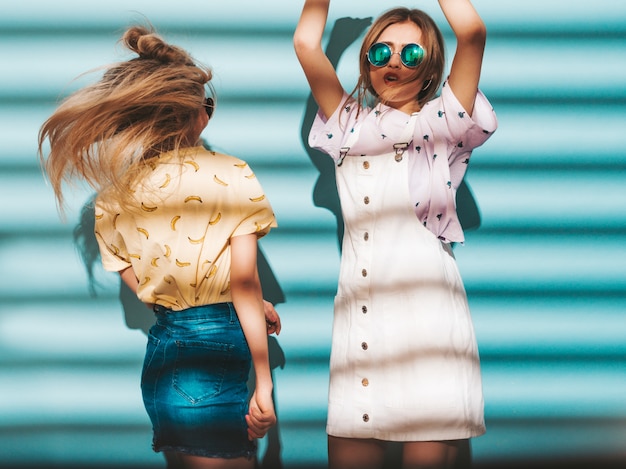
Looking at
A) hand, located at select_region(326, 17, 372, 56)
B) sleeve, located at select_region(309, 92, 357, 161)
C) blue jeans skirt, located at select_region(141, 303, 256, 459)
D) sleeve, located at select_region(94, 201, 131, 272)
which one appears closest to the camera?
blue jeans skirt, located at select_region(141, 303, 256, 459)

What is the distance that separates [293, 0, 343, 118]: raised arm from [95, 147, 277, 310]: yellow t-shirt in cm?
36

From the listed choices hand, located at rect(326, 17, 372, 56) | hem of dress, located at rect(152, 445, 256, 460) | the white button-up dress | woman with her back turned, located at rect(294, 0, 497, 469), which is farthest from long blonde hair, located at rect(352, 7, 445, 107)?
hem of dress, located at rect(152, 445, 256, 460)

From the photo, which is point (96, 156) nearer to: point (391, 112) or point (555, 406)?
point (391, 112)

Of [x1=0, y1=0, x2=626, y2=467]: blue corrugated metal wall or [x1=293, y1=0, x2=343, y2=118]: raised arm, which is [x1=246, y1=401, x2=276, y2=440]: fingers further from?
[x1=293, y1=0, x2=343, y2=118]: raised arm

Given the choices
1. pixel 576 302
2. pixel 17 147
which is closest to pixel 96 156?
pixel 17 147

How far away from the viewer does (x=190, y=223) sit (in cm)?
225

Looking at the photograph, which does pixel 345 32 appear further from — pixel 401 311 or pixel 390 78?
pixel 401 311

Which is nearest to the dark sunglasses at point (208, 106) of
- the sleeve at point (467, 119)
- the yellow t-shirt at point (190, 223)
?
the yellow t-shirt at point (190, 223)

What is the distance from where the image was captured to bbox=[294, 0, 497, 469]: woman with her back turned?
233 cm

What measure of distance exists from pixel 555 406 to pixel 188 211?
153cm

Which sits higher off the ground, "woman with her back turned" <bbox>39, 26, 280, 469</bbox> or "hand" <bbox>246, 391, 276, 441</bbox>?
"woman with her back turned" <bbox>39, 26, 280, 469</bbox>

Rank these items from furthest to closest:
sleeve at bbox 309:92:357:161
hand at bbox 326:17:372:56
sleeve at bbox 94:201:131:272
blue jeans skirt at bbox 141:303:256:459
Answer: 1. hand at bbox 326:17:372:56
2. sleeve at bbox 309:92:357:161
3. sleeve at bbox 94:201:131:272
4. blue jeans skirt at bbox 141:303:256:459

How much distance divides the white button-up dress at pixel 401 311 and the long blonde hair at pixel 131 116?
1.57 ft

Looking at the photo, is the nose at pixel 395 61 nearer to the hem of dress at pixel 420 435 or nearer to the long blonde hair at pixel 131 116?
the long blonde hair at pixel 131 116
